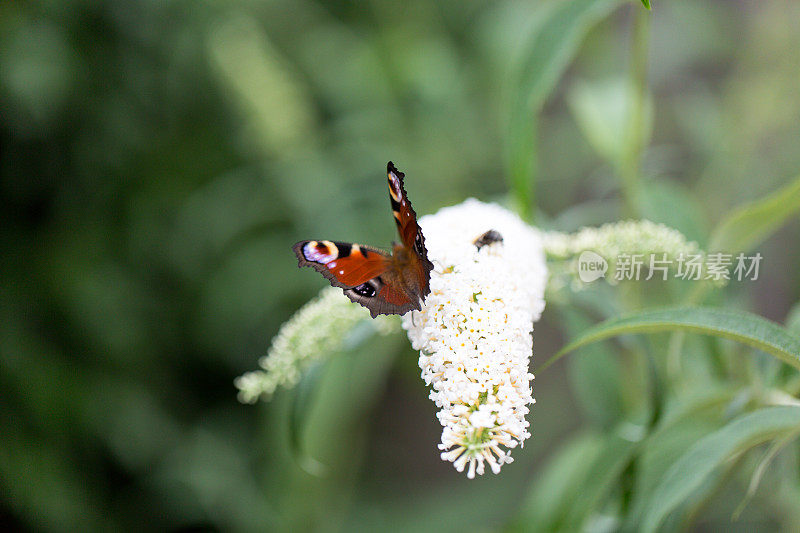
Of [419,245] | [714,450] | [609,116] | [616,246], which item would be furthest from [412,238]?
[609,116]

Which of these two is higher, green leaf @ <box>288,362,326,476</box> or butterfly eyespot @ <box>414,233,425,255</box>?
butterfly eyespot @ <box>414,233,425,255</box>

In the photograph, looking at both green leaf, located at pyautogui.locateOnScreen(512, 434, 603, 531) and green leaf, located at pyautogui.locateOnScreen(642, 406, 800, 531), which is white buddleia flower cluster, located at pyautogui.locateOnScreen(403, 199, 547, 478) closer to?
green leaf, located at pyautogui.locateOnScreen(642, 406, 800, 531)

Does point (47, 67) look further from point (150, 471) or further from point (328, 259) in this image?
point (328, 259)

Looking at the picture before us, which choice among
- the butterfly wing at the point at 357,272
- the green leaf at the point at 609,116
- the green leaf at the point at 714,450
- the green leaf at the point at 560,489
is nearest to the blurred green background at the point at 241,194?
the green leaf at the point at 609,116

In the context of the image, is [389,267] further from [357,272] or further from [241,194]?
[241,194]

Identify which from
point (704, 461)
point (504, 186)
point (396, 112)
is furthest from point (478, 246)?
point (504, 186)

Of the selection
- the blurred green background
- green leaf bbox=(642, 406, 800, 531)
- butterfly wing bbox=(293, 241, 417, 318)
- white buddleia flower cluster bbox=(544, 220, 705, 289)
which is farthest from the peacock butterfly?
the blurred green background
